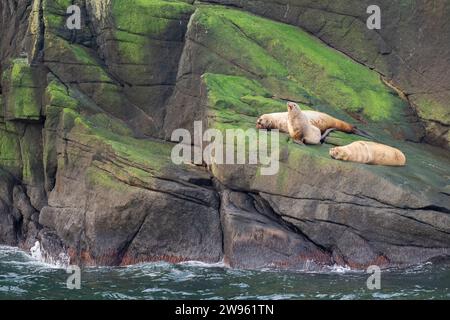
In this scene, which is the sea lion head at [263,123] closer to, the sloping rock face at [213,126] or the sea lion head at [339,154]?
the sloping rock face at [213,126]

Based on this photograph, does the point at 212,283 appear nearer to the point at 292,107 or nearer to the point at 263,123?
the point at 263,123

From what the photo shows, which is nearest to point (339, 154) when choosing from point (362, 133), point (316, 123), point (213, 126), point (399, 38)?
point (316, 123)

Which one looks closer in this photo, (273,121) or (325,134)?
(273,121)

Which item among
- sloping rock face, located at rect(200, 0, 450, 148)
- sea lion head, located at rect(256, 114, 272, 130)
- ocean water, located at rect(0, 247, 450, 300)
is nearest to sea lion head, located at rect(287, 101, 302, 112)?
sea lion head, located at rect(256, 114, 272, 130)

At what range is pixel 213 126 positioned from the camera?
666 inches

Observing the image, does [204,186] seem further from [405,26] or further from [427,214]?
[405,26]

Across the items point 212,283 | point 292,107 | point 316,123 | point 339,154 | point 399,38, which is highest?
→ point 399,38

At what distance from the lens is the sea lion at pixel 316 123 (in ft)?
55.9

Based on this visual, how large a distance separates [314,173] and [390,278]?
8.25 ft

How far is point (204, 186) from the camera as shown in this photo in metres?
16.9

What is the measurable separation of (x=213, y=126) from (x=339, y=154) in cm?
266

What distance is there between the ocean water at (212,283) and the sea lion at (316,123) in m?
3.14
